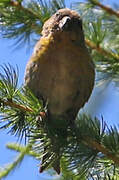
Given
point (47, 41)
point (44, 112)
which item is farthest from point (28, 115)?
point (47, 41)

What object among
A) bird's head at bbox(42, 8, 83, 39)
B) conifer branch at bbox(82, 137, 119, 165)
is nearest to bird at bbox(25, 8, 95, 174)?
bird's head at bbox(42, 8, 83, 39)

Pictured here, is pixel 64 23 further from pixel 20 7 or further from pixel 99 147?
pixel 99 147

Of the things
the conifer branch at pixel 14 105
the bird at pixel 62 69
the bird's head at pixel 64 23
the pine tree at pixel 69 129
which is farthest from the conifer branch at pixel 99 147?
the bird's head at pixel 64 23

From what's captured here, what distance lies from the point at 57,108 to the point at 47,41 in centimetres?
36

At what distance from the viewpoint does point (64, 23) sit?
2.37 m

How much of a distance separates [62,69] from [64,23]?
12.5 inches

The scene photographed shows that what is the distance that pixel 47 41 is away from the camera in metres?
2.31

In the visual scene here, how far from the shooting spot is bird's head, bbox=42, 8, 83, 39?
2.34m

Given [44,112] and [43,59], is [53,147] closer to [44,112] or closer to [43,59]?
[44,112]

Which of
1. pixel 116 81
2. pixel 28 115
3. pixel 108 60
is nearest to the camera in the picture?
pixel 28 115

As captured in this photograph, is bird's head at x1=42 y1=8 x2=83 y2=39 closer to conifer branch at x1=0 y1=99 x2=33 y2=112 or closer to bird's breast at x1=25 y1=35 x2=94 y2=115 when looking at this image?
bird's breast at x1=25 y1=35 x2=94 y2=115

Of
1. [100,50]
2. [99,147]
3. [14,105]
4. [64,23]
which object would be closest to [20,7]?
[64,23]

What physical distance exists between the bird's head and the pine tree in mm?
103

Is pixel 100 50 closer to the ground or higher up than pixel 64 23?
closer to the ground
